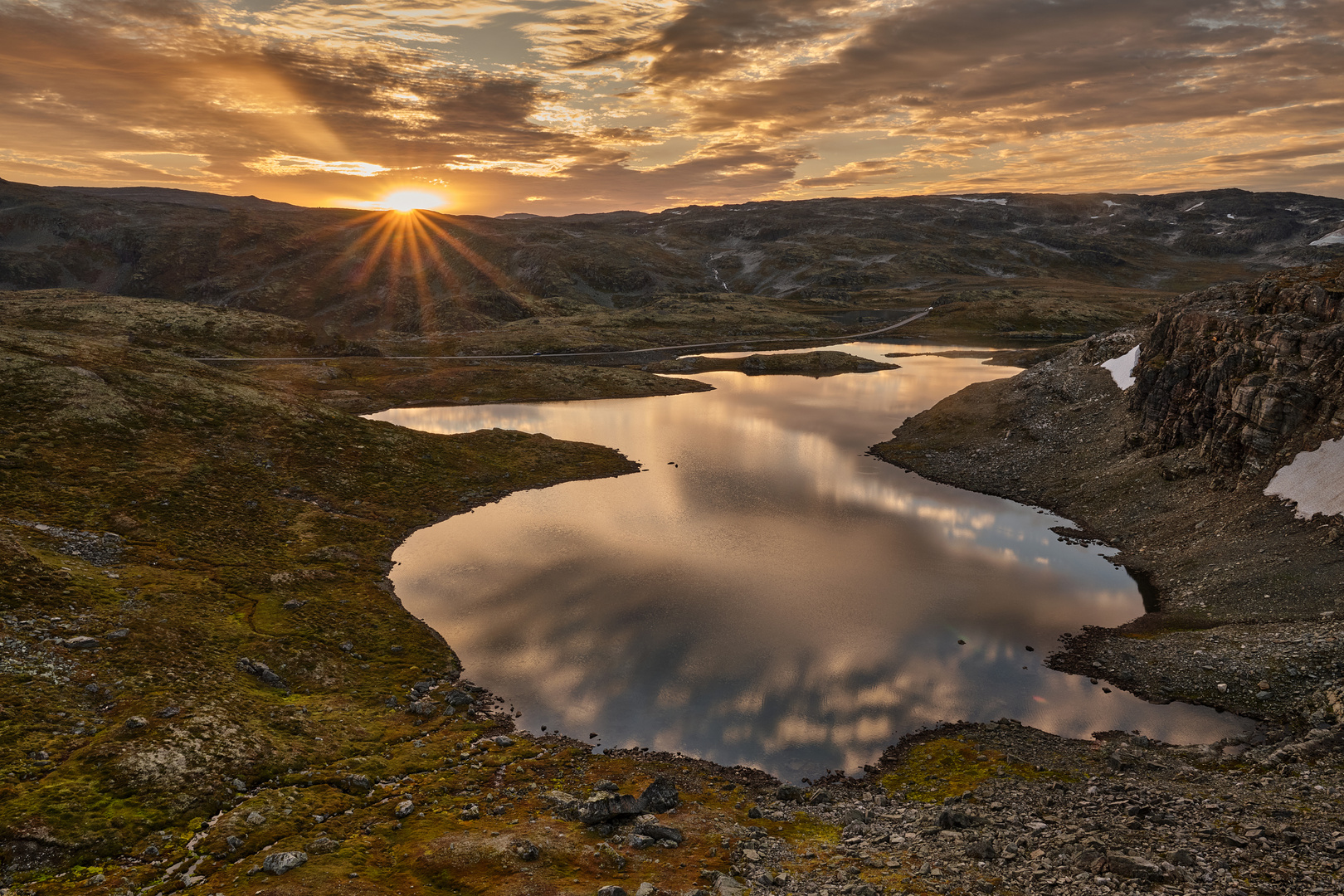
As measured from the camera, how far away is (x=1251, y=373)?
69.8m

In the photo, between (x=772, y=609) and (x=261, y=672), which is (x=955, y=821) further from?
(x=261, y=672)

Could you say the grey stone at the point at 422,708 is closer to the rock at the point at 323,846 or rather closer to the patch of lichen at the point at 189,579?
the patch of lichen at the point at 189,579

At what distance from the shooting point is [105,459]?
213 ft

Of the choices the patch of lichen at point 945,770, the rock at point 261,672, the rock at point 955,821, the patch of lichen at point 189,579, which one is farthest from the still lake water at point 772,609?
the rock at point 261,672

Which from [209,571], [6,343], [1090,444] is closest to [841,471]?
[1090,444]

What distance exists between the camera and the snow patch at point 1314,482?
180 ft

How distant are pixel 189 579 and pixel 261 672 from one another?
1422 cm

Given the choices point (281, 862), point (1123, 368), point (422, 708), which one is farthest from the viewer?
point (1123, 368)

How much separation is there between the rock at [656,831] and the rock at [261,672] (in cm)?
2438

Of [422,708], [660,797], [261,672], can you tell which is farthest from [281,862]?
[261,672]

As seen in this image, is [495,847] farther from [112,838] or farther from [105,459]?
[105,459]

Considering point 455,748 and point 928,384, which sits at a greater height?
point 928,384

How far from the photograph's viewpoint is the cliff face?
62656 millimetres

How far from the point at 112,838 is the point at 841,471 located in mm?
82308
